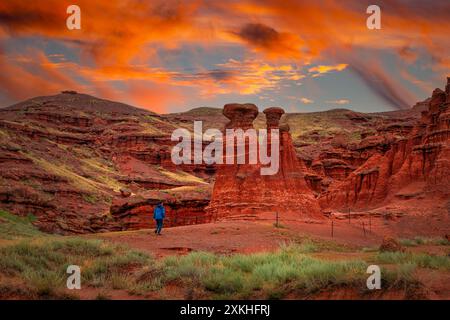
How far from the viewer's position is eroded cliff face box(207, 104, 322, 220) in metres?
34.3

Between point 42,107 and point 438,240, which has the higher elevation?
point 42,107

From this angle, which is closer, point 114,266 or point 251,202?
point 114,266

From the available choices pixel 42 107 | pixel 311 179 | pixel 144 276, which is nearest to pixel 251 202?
pixel 144 276

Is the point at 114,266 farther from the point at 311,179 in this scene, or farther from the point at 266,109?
the point at 311,179

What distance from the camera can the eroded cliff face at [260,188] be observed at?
113 ft

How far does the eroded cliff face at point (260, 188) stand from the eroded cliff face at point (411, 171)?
13919 millimetres

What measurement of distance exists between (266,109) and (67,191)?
3368cm

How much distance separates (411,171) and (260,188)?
67.5 feet

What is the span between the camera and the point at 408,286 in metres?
10.0

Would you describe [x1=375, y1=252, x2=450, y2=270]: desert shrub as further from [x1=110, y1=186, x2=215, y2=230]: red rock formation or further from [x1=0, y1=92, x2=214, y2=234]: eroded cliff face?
[x1=0, y1=92, x2=214, y2=234]: eroded cliff face

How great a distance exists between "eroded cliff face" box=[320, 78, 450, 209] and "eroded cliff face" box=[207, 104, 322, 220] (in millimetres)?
13919

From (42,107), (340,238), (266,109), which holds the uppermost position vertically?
(42,107)

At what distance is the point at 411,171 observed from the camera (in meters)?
47.5

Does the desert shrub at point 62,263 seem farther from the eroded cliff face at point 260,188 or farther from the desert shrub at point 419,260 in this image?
the eroded cliff face at point 260,188
